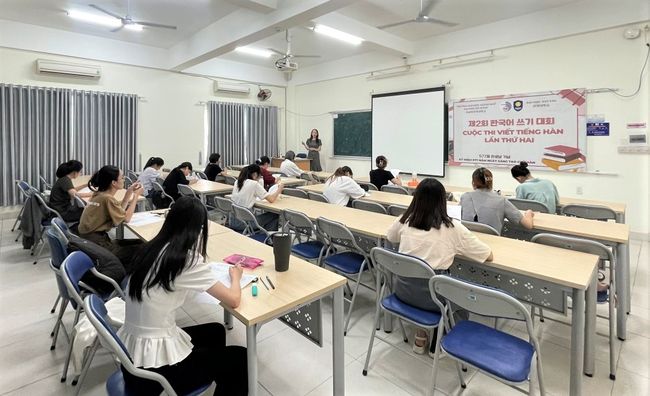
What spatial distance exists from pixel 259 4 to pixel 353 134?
429 cm

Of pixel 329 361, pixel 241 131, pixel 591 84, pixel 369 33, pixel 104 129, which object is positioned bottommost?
pixel 329 361

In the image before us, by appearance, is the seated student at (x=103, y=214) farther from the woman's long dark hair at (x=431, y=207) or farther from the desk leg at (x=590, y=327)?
the desk leg at (x=590, y=327)

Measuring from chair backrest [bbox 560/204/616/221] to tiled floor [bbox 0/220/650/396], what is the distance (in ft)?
2.68

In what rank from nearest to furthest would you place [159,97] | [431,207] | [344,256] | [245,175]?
[431,207] < [344,256] < [245,175] < [159,97]

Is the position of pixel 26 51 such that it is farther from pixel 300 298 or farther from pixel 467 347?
pixel 467 347

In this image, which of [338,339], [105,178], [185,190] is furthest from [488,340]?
[185,190]

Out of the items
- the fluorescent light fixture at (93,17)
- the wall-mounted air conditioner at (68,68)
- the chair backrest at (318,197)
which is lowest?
the chair backrest at (318,197)

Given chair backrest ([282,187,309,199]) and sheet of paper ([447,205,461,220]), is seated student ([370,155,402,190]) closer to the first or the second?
chair backrest ([282,187,309,199])

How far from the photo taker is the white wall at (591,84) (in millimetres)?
4914

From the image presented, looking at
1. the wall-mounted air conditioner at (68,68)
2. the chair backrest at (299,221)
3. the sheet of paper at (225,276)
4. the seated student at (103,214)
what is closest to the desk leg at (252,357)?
the sheet of paper at (225,276)

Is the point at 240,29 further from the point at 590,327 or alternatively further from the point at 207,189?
the point at 590,327

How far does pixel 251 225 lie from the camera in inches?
145

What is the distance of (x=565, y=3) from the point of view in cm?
525

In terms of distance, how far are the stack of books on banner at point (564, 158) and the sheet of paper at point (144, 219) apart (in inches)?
221
